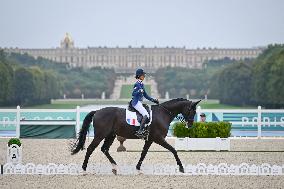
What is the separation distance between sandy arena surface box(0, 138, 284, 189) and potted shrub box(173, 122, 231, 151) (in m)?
0.55

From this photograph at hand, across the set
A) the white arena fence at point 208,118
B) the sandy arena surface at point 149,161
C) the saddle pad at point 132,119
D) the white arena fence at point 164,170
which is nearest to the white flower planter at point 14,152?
the white arena fence at point 164,170

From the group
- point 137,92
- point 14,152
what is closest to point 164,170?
point 137,92

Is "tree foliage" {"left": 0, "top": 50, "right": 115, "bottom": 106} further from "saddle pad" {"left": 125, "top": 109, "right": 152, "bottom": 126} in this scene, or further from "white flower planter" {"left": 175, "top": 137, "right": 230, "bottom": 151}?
"saddle pad" {"left": 125, "top": 109, "right": 152, "bottom": 126}

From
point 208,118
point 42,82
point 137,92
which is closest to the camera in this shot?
point 137,92

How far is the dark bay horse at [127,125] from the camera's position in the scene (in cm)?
1684

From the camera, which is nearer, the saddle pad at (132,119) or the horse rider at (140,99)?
the horse rider at (140,99)

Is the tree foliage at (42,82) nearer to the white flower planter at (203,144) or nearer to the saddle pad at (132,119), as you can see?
the white flower planter at (203,144)

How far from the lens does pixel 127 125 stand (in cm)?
1695

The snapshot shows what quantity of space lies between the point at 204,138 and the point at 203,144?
0.18 m

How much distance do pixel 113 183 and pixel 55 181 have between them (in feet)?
3.53

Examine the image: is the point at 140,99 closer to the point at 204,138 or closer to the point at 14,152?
the point at 14,152

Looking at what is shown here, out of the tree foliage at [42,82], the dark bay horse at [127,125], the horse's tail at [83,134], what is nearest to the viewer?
the dark bay horse at [127,125]

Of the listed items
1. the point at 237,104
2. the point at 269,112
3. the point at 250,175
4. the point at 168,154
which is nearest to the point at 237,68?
the point at 237,104

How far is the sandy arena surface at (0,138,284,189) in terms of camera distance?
15.1 metres
